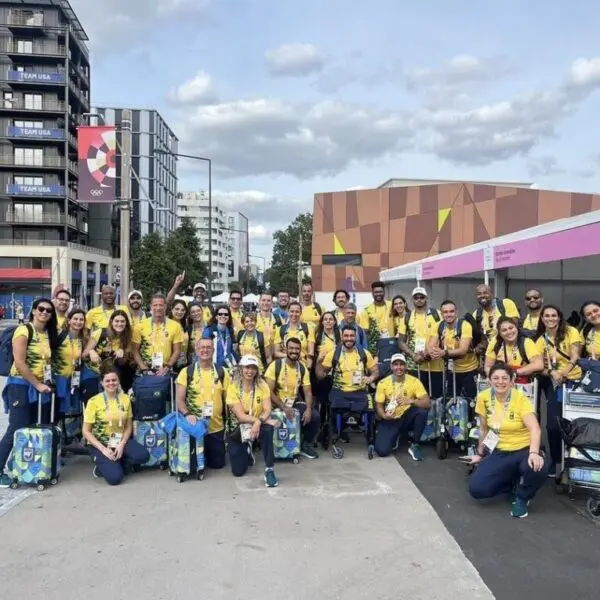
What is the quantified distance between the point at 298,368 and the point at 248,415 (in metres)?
0.94

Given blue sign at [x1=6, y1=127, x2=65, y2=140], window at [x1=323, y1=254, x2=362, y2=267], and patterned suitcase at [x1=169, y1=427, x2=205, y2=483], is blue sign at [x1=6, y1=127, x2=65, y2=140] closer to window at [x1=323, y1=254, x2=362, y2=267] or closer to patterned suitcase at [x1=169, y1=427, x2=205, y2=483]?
window at [x1=323, y1=254, x2=362, y2=267]

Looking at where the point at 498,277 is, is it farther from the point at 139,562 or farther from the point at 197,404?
the point at 139,562

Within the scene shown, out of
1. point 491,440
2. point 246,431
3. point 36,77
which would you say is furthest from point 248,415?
point 36,77

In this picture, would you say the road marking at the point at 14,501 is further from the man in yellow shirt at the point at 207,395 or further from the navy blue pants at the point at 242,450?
the navy blue pants at the point at 242,450

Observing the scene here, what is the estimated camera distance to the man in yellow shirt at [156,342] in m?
6.67

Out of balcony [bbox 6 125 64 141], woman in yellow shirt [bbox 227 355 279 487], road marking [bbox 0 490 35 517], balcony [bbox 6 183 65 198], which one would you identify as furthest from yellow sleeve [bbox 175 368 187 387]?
balcony [bbox 6 125 64 141]

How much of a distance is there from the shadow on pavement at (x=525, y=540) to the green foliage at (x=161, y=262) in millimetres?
34137

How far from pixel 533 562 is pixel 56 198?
53.9 m

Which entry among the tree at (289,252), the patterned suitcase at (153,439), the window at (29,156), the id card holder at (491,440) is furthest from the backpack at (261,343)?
the tree at (289,252)

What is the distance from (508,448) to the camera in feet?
16.3

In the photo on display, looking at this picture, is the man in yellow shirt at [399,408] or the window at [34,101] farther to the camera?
the window at [34,101]

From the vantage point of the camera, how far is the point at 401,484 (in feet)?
18.5

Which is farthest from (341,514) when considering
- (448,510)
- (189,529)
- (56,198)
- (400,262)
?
(56,198)

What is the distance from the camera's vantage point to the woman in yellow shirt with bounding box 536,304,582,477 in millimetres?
5688
